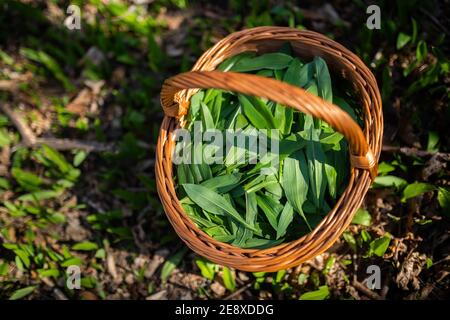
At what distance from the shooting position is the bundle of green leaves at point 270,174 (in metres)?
1.47

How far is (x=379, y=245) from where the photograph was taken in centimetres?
155

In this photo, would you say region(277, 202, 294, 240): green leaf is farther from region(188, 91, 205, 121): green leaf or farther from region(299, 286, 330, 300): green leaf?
region(188, 91, 205, 121): green leaf

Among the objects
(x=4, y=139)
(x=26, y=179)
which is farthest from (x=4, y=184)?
(x=4, y=139)

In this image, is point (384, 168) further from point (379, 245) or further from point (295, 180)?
point (295, 180)

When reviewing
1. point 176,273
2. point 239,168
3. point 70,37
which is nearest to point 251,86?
point 239,168

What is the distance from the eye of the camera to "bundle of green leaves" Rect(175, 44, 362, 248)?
1466 mm

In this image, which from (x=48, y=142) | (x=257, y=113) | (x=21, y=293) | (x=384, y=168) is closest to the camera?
(x=257, y=113)

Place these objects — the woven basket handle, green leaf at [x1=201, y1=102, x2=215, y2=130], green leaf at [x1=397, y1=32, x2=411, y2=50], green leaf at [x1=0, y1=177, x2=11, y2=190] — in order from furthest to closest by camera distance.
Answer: green leaf at [x1=0, y1=177, x2=11, y2=190], green leaf at [x1=397, y1=32, x2=411, y2=50], green leaf at [x1=201, y1=102, x2=215, y2=130], the woven basket handle

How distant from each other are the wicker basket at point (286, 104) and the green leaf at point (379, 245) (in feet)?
0.97

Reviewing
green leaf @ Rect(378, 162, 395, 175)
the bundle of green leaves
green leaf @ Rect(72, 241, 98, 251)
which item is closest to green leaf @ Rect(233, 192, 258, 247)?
the bundle of green leaves

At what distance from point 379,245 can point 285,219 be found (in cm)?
39
